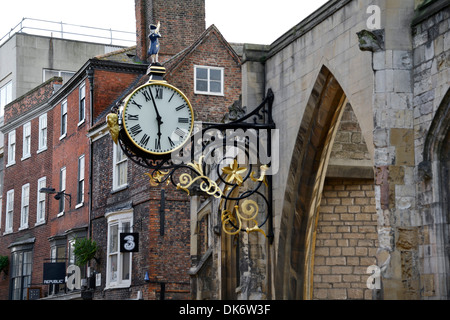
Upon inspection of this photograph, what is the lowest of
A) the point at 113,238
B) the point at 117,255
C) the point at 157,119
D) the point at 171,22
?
the point at 117,255

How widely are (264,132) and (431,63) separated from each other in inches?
173

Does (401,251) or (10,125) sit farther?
(10,125)

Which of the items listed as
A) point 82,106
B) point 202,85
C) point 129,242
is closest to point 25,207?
point 82,106

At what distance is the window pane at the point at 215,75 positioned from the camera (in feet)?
93.8

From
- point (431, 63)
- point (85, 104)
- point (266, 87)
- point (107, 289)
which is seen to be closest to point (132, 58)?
point (85, 104)

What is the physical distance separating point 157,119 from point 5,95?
Answer: 34.4 m

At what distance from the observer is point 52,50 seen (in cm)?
4225

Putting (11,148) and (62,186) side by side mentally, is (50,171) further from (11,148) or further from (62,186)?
(11,148)

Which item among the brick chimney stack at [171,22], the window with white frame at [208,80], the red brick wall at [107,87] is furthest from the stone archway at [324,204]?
the red brick wall at [107,87]

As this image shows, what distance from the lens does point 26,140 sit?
37.7 metres

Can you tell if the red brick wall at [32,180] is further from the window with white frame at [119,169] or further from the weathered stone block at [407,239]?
the weathered stone block at [407,239]

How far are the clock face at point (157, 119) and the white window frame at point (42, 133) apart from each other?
24411 mm

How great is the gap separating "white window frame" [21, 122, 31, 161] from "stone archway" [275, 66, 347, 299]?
996 inches
